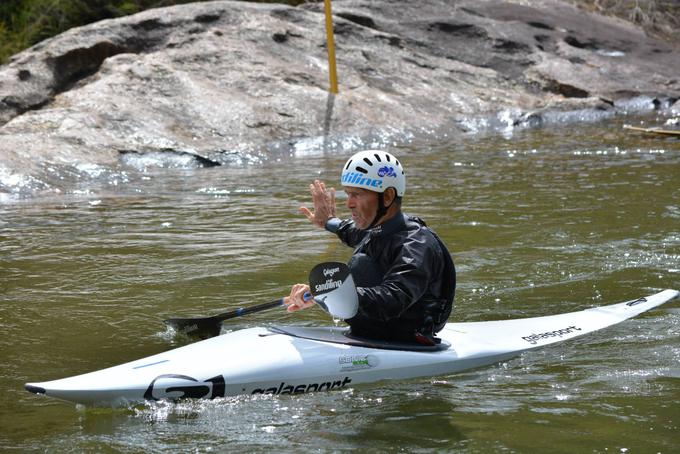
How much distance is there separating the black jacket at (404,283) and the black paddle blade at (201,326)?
39.6 inches

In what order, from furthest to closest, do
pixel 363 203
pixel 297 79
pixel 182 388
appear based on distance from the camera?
pixel 297 79
pixel 363 203
pixel 182 388

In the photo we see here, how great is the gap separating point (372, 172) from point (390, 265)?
486mm

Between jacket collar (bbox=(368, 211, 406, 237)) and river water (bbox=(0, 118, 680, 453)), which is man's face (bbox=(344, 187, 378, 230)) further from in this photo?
river water (bbox=(0, 118, 680, 453))

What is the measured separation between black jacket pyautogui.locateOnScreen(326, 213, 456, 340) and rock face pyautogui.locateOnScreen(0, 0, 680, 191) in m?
7.02

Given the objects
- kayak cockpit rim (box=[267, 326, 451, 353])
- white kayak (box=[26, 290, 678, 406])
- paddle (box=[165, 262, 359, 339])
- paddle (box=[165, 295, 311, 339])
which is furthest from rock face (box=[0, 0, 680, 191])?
paddle (box=[165, 262, 359, 339])

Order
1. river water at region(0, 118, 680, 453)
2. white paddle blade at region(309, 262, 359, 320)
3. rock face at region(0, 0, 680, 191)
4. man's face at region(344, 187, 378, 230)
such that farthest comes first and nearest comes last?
rock face at region(0, 0, 680, 191) → man's face at region(344, 187, 378, 230) → white paddle blade at region(309, 262, 359, 320) → river water at region(0, 118, 680, 453)

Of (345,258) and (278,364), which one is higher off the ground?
(278,364)

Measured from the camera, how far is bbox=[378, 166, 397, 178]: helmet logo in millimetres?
5152

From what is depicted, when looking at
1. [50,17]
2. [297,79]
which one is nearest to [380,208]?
[297,79]

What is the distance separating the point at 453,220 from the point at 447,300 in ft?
13.4

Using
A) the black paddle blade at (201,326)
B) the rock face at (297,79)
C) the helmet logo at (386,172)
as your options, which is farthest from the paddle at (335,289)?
the rock face at (297,79)

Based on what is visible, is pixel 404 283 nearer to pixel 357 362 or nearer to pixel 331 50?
pixel 357 362

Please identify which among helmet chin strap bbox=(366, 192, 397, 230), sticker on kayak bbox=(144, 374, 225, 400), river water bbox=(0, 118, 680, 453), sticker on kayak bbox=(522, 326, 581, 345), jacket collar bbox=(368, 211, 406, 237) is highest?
helmet chin strap bbox=(366, 192, 397, 230)

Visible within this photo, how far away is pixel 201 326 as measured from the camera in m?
6.07
